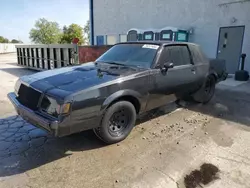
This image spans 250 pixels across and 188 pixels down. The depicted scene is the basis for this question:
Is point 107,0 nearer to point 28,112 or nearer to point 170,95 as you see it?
point 170,95

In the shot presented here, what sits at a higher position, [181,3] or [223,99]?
[181,3]

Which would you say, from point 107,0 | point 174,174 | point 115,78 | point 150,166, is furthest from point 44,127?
point 107,0

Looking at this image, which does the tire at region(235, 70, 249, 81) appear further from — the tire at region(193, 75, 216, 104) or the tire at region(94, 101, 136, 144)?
the tire at region(94, 101, 136, 144)

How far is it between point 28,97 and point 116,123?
1388 mm

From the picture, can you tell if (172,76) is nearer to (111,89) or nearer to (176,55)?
(176,55)

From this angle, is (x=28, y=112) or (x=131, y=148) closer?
(x=28, y=112)

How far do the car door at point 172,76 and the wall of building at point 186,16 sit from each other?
5.93 meters

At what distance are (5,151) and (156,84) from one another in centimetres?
264

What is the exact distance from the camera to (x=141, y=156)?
3.09m

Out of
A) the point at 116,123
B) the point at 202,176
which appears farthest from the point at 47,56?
the point at 202,176

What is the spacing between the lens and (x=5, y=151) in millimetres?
3203

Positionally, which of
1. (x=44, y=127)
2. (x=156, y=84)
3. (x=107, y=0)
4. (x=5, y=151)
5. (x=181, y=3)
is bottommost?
(x=5, y=151)

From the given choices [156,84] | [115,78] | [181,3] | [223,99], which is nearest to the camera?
[115,78]

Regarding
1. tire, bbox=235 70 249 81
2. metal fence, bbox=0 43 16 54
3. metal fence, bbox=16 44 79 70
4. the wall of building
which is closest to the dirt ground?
tire, bbox=235 70 249 81
